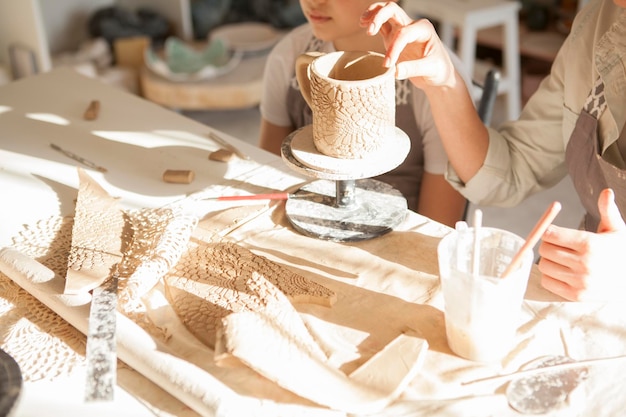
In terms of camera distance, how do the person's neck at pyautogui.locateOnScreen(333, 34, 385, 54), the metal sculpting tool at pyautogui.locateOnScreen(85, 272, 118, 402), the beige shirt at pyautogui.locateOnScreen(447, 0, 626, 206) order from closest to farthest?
the metal sculpting tool at pyautogui.locateOnScreen(85, 272, 118, 402), the beige shirt at pyautogui.locateOnScreen(447, 0, 626, 206), the person's neck at pyautogui.locateOnScreen(333, 34, 385, 54)

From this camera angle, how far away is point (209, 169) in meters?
1.29

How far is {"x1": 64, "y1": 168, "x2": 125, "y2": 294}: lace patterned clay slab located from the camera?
3.16 feet

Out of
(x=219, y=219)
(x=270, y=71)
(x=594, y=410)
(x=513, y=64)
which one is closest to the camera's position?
(x=594, y=410)

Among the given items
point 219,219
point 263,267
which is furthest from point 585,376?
point 219,219

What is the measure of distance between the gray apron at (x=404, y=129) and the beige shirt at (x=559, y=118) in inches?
7.1

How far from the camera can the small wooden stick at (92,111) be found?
148cm

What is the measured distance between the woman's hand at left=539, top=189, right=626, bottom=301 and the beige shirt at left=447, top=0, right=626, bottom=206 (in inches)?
10.2

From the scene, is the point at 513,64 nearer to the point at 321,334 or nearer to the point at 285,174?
the point at 285,174

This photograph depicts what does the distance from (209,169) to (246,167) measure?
0.07m

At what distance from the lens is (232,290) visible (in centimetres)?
95

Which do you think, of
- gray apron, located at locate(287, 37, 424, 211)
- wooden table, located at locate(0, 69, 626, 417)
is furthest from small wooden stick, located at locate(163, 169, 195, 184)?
gray apron, located at locate(287, 37, 424, 211)

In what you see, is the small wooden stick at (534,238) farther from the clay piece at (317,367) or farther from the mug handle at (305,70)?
the mug handle at (305,70)

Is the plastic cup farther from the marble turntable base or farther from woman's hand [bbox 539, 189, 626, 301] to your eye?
the marble turntable base

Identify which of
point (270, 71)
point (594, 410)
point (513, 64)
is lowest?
point (513, 64)
